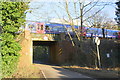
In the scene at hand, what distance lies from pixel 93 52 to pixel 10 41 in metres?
10.6

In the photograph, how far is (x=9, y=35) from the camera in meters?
10.8

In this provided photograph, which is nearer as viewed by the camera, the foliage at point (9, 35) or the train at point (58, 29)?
the foliage at point (9, 35)

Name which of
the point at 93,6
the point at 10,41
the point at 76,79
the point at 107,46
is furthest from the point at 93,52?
the point at 10,41

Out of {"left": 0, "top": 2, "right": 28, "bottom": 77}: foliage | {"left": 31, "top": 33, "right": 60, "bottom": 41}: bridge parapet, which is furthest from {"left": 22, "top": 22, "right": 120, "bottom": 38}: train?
{"left": 0, "top": 2, "right": 28, "bottom": 77}: foliage

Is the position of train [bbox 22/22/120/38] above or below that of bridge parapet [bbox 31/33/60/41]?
above

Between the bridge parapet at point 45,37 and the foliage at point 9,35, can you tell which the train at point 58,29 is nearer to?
the bridge parapet at point 45,37

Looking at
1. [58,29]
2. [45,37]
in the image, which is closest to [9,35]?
[45,37]

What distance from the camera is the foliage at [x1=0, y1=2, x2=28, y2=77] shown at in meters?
10.3

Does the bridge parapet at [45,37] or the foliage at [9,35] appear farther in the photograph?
the bridge parapet at [45,37]

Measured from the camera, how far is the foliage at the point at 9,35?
10.3m

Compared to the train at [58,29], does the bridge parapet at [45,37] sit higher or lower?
lower

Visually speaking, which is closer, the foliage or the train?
the foliage

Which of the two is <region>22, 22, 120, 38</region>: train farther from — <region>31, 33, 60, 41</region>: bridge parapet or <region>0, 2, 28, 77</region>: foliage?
<region>0, 2, 28, 77</region>: foliage

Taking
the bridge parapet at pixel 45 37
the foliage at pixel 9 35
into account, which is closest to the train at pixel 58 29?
the bridge parapet at pixel 45 37
